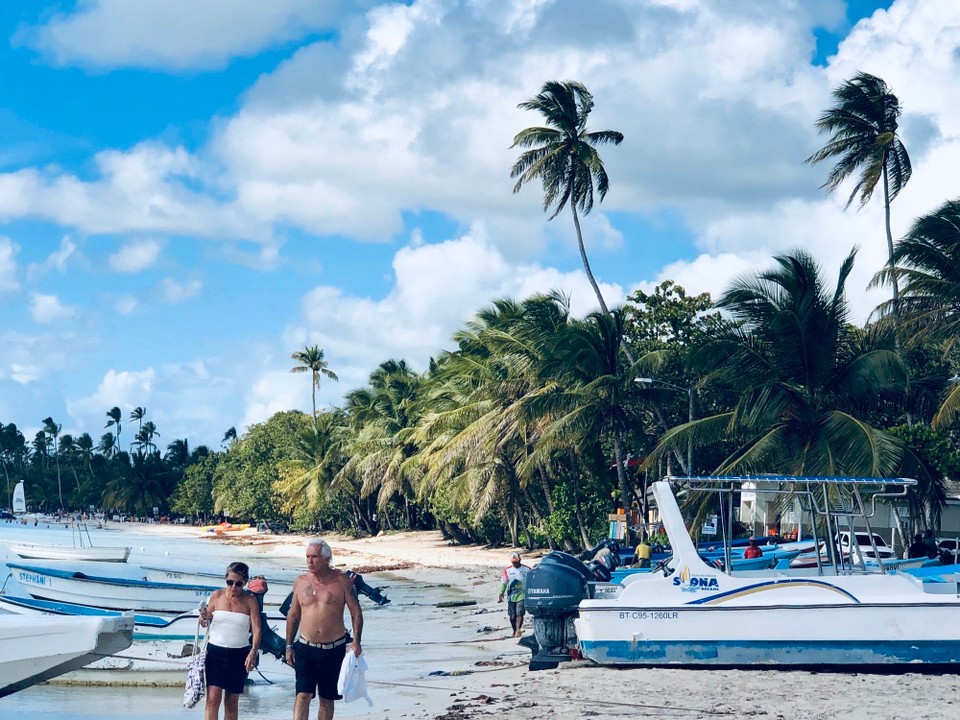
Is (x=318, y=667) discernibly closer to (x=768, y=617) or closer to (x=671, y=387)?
(x=768, y=617)

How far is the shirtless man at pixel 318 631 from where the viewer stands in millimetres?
8836

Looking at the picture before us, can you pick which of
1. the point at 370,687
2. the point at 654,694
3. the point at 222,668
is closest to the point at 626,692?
the point at 654,694

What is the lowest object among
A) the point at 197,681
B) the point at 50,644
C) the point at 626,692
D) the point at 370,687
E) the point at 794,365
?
the point at 370,687

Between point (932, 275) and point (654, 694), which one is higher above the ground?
point (932, 275)

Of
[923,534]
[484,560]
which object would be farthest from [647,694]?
[484,560]

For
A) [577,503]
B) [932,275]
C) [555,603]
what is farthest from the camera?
[577,503]

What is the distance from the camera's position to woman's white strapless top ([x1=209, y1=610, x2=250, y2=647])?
9.25 meters

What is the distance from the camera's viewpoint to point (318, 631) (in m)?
8.83

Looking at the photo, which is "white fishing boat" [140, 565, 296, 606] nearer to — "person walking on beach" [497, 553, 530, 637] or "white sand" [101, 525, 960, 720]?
"person walking on beach" [497, 553, 530, 637]

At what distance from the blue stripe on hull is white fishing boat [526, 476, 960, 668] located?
0.5 inches

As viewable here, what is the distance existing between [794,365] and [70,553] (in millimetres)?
33019

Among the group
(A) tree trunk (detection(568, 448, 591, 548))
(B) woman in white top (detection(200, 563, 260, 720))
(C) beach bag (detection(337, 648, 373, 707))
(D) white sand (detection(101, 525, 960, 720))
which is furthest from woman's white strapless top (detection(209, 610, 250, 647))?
(A) tree trunk (detection(568, 448, 591, 548))

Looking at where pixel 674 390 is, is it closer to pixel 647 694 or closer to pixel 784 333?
pixel 784 333

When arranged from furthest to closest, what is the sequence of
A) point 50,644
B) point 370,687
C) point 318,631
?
1. point 370,687
2. point 50,644
3. point 318,631
